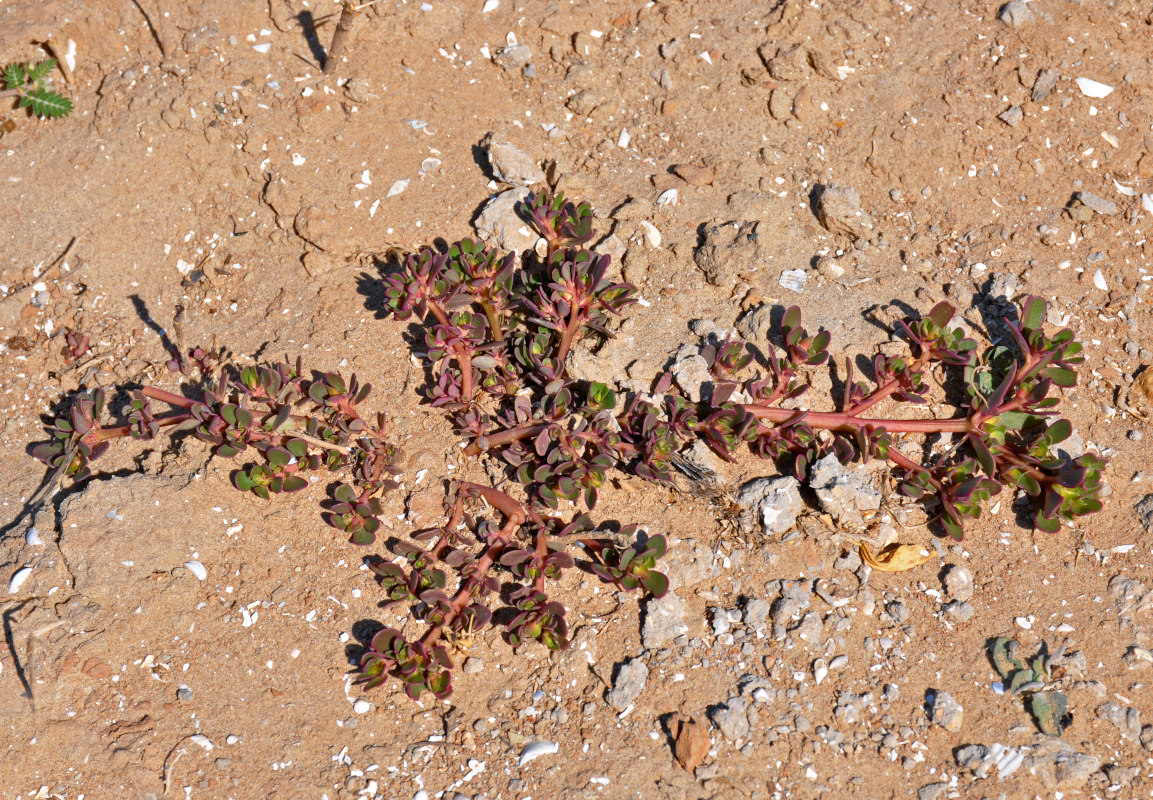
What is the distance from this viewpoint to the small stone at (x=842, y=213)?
4195 millimetres

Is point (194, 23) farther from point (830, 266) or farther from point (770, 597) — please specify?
point (770, 597)

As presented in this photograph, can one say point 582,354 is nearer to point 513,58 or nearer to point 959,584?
point 959,584

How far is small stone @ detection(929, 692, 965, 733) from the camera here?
121 inches

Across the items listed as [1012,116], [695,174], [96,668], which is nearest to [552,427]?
[695,174]

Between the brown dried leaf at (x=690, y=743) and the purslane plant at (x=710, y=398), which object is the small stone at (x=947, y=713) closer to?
the purslane plant at (x=710, y=398)

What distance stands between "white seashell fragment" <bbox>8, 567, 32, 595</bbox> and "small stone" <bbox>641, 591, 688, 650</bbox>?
8.38 feet

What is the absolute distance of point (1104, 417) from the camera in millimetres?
3842

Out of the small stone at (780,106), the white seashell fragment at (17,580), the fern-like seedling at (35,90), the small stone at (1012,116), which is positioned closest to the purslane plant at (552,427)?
the white seashell fragment at (17,580)

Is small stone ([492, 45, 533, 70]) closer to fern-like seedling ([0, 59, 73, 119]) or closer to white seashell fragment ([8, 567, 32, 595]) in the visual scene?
fern-like seedling ([0, 59, 73, 119])

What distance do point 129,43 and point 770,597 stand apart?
4684 mm

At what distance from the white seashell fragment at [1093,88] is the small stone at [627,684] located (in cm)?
384

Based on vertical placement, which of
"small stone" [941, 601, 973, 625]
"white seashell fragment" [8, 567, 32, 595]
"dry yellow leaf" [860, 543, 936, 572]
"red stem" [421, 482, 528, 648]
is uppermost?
"white seashell fragment" [8, 567, 32, 595]

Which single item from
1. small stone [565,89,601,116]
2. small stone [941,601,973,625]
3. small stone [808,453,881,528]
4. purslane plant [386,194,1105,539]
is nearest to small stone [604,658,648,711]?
purslane plant [386,194,1105,539]

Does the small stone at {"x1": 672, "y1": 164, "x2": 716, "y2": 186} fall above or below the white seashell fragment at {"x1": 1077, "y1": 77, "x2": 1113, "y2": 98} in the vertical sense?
above
